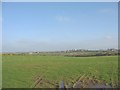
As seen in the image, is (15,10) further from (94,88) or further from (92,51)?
(94,88)

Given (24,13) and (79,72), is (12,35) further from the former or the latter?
(79,72)

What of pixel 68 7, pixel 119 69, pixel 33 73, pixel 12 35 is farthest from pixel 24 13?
pixel 119 69

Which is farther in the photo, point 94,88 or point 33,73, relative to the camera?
point 33,73

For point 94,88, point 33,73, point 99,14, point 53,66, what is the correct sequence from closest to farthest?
point 94,88
point 99,14
point 33,73
point 53,66

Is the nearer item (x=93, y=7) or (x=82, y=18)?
(x=93, y=7)

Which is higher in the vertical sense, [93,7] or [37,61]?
[93,7]

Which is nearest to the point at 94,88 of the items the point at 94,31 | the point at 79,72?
the point at 94,31

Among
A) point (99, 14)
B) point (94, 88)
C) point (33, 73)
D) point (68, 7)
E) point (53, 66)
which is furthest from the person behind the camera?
point (53, 66)

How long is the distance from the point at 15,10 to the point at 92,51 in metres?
2.84

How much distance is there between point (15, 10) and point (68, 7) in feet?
5.91

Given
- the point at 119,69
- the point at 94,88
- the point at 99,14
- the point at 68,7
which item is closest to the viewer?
the point at 94,88

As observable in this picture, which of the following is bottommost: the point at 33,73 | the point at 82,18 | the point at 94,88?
the point at 33,73

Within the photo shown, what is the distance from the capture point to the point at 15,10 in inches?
310

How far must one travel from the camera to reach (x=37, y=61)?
898 cm
